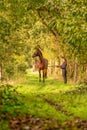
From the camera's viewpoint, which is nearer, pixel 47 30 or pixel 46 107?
pixel 46 107

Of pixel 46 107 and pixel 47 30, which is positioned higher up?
pixel 47 30

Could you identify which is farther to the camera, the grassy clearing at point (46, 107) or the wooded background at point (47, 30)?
the wooded background at point (47, 30)

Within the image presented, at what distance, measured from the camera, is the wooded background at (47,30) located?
26266 millimetres

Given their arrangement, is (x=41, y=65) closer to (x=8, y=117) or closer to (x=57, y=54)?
(x=57, y=54)

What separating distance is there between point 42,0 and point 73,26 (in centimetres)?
873

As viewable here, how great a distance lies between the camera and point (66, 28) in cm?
2667

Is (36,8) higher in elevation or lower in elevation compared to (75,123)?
higher

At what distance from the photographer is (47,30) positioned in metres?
42.0

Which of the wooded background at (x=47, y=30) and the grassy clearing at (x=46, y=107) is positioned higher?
the wooded background at (x=47, y=30)

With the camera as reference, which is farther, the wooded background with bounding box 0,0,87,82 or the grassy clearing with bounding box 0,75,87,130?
the wooded background with bounding box 0,0,87,82

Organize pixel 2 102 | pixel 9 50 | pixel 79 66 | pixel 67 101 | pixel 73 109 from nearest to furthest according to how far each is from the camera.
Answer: pixel 2 102 → pixel 73 109 → pixel 67 101 → pixel 79 66 → pixel 9 50

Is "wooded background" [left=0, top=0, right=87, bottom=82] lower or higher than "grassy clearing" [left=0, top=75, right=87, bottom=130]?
higher

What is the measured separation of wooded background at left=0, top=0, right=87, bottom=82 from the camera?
86.2ft

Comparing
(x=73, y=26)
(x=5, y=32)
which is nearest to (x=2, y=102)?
(x=73, y=26)
